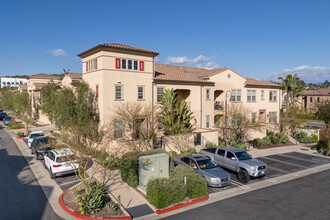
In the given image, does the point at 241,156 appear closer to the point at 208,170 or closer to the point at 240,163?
the point at 240,163

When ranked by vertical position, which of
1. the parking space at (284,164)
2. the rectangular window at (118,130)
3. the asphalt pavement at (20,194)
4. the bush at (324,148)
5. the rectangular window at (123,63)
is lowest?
the parking space at (284,164)

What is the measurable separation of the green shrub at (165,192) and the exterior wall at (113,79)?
11656mm

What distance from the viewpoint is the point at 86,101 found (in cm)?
2255

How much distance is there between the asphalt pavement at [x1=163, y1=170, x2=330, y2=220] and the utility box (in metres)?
3.03

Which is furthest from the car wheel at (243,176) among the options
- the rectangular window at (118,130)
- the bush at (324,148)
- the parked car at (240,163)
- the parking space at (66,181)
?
the bush at (324,148)

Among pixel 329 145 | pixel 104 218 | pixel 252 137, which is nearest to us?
pixel 104 218

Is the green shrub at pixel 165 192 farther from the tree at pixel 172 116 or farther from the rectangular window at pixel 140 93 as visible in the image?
the rectangular window at pixel 140 93

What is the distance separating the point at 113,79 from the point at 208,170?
12709 mm

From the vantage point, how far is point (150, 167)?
13383 mm

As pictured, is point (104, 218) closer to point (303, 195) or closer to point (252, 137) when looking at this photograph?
point (303, 195)

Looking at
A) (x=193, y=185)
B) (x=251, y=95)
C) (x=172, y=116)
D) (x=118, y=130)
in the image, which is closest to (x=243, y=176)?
(x=193, y=185)

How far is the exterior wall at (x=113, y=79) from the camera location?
71.9ft

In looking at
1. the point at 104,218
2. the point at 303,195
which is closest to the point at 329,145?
the point at 303,195

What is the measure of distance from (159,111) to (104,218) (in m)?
15.8
